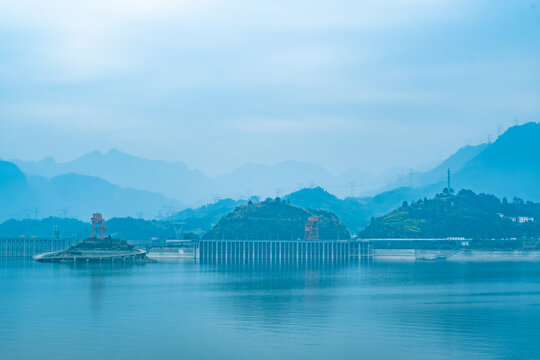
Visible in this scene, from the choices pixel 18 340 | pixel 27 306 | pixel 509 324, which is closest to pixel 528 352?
pixel 509 324

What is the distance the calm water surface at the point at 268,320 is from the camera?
62.2 metres

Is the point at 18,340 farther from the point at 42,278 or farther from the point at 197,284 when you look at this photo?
the point at 42,278

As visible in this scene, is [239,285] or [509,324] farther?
[239,285]

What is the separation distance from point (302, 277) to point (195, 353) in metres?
96.3

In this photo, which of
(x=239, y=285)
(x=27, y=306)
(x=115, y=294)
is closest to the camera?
(x=27, y=306)

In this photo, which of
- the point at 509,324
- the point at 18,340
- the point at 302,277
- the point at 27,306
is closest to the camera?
the point at 18,340

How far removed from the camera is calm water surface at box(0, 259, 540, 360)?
62219 mm

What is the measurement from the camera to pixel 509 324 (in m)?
76.4

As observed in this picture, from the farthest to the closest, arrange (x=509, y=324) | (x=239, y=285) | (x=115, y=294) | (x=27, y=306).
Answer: (x=239, y=285) → (x=115, y=294) → (x=27, y=306) → (x=509, y=324)

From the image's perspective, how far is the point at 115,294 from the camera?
109 meters

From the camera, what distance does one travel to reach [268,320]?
79.9 m

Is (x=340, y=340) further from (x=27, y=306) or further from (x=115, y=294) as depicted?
(x=115, y=294)

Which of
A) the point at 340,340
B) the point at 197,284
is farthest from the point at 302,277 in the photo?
the point at 340,340

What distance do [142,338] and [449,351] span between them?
26311 mm
